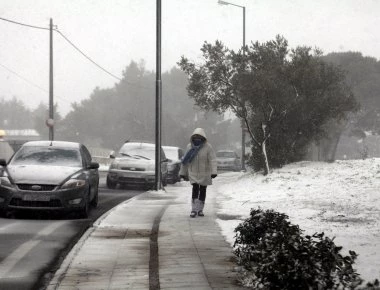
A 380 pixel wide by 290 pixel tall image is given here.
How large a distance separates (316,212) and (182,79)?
234 feet

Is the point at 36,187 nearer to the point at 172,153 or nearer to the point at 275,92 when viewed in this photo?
the point at 275,92

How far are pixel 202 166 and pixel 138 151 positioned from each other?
1081cm

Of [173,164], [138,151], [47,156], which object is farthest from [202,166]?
[173,164]

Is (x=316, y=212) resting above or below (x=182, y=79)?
below

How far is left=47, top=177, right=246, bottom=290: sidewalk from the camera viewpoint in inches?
221

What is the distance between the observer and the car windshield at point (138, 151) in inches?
832

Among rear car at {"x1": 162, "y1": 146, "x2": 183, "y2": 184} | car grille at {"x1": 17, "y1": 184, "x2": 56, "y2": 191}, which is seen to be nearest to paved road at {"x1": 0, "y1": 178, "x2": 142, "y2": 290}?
car grille at {"x1": 17, "y1": 184, "x2": 56, "y2": 191}

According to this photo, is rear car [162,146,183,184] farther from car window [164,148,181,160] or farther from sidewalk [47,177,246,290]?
sidewalk [47,177,246,290]

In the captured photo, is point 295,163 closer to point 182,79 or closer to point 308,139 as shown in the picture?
point 308,139

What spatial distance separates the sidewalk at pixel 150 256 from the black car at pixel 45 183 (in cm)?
75

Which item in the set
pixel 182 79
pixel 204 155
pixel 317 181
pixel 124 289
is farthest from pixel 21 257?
pixel 182 79

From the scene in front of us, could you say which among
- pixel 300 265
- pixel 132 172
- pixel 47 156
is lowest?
pixel 300 265

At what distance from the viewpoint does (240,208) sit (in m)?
12.3

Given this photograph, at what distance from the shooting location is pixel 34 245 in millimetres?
8000
